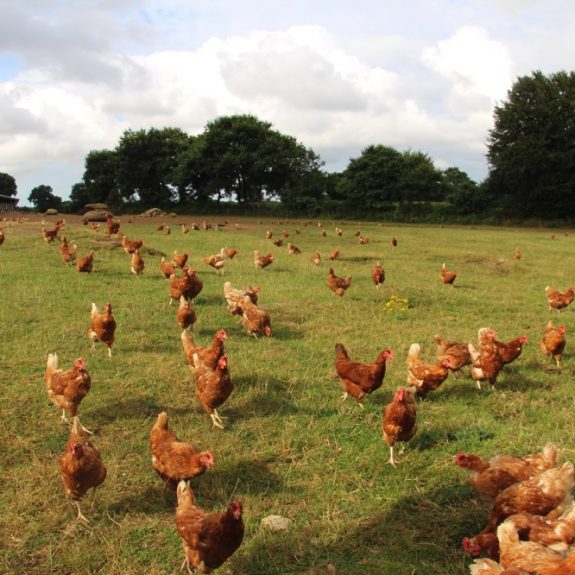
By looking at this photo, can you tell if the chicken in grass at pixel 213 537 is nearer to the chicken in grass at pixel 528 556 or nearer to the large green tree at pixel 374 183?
the chicken in grass at pixel 528 556

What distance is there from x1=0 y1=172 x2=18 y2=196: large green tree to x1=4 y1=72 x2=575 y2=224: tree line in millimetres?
26438

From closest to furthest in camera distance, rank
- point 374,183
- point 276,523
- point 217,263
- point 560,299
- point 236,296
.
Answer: point 276,523 < point 236,296 < point 560,299 < point 217,263 < point 374,183

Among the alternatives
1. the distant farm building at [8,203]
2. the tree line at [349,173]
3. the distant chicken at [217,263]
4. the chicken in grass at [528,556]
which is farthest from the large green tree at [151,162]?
the chicken in grass at [528,556]

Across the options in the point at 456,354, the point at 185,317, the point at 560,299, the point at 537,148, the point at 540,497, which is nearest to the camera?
the point at 540,497

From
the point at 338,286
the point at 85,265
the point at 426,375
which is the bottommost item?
the point at 426,375

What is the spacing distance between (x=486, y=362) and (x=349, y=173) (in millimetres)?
52015

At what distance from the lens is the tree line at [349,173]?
46094mm

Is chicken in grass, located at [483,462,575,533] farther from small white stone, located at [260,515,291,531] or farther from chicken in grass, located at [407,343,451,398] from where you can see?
chicken in grass, located at [407,343,451,398]

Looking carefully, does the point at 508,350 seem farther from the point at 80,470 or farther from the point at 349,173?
the point at 349,173

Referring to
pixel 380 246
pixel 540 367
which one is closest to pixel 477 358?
pixel 540 367

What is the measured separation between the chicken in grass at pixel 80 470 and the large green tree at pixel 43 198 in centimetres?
8036

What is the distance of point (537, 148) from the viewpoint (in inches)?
1800

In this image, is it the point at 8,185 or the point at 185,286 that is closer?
the point at 185,286

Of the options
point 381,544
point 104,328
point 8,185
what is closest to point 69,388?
point 104,328
